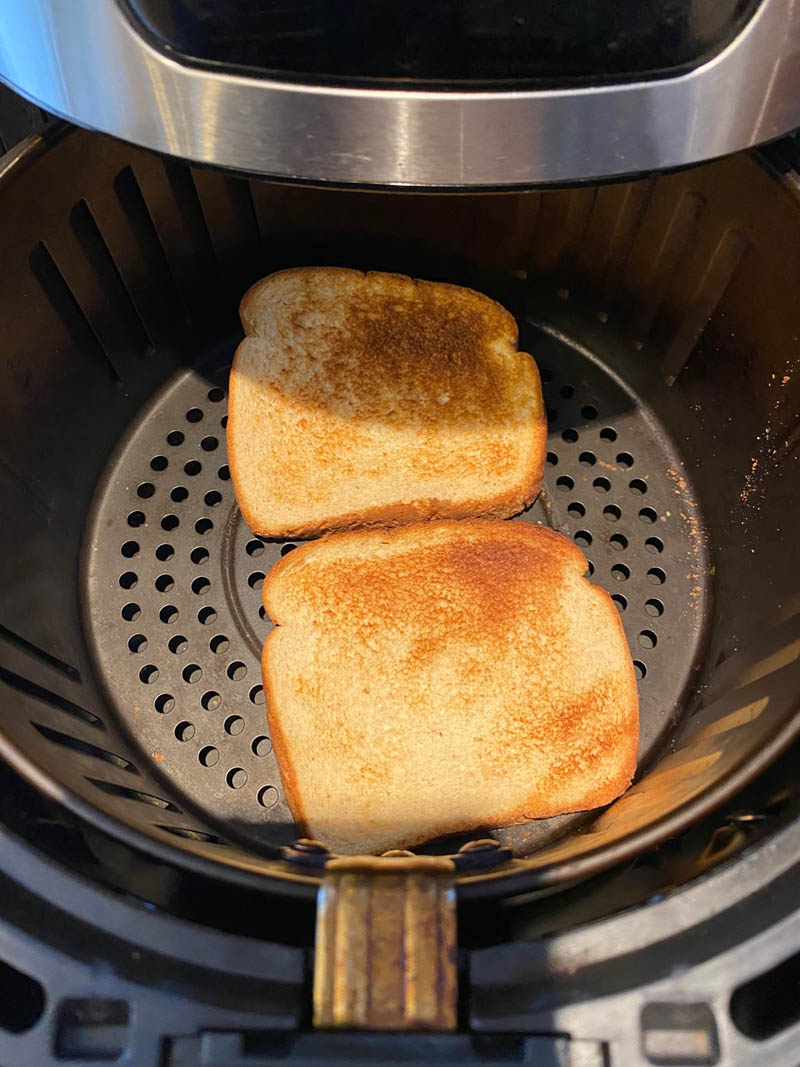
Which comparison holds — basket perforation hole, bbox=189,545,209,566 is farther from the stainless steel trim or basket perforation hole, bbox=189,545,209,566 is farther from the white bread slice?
the stainless steel trim

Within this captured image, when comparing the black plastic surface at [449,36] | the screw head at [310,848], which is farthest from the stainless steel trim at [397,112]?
the screw head at [310,848]

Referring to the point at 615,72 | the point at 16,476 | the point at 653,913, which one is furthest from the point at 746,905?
the point at 16,476

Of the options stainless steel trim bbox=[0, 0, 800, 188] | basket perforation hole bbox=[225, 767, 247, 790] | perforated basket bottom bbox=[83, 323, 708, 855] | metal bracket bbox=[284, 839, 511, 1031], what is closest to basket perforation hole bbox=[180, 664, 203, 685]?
perforated basket bottom bbox=[83, 323, 708, 855]

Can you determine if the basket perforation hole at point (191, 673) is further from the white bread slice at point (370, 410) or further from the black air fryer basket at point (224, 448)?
the white bread slice at point (370, 410)

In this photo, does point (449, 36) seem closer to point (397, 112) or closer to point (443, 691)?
point (397, 112)

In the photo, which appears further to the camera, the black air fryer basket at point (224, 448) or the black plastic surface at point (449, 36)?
the black air fryer basket at point (224, 448)

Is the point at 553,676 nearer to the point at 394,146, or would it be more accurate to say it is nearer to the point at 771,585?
the point at 771,585

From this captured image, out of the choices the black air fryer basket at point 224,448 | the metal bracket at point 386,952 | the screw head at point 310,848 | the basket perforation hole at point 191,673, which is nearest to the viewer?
the metal bracket at point 386,952

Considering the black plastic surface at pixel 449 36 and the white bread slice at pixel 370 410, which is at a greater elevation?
the black plastic surface at pixel 449 36
